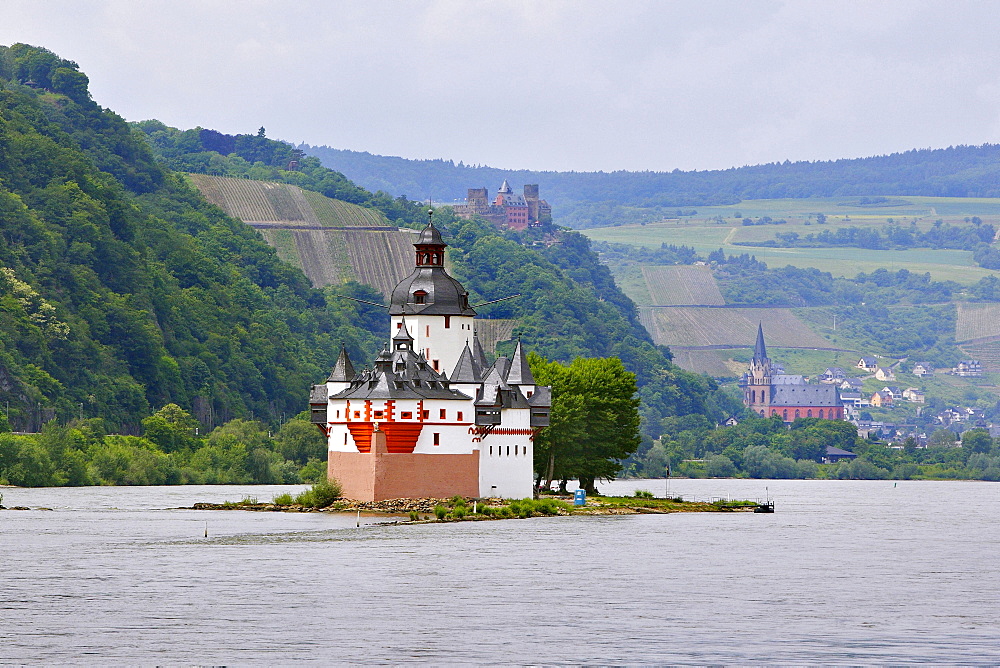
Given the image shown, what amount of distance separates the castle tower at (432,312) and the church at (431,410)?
61mm

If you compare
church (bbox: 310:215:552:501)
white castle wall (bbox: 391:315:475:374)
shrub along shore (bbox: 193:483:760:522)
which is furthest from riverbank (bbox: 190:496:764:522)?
white castle wall (bbox: 391:315:475:374)

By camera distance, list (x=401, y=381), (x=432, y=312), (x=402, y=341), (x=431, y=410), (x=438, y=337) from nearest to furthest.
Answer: (x=401, y=381) < (x=431, y=410) < (x=402, y=341) < (x=432, y=312) < (x=438, y=337)

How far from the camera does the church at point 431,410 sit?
11038cm

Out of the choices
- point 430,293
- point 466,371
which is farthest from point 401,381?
point 430,293

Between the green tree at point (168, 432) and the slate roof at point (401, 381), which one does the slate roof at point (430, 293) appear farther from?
the green tree at point (168, 432)

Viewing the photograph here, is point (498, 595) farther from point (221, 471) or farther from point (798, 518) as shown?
point (221, 471)

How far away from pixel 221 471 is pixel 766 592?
105 metres

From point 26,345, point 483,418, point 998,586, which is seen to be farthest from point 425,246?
point 26,345

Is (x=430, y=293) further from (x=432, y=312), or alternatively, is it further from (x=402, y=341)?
(x=402, y=341)

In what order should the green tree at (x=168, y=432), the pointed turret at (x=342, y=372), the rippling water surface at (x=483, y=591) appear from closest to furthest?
the rippling water surface at (x=483, y=591), the pointed turret at (x=342, y=372), the green tree at (x=168, y=432)

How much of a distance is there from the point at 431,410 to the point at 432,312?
11.4m

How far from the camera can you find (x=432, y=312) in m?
121

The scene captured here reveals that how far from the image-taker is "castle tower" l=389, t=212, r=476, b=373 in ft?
397

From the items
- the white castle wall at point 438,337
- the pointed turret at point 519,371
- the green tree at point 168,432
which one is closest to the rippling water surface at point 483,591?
the pointed turret at point 519,371
